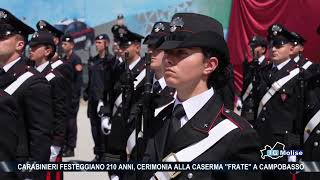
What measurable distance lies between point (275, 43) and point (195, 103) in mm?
4254

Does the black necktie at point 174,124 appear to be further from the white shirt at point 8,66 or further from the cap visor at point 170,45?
the white shirt at point 8,66

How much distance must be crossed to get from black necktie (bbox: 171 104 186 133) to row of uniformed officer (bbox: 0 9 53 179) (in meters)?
1.49

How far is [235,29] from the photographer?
14.7 metres

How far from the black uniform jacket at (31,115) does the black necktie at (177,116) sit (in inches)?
59.0

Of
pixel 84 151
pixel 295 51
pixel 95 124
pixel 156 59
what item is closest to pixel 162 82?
pixel 156 59

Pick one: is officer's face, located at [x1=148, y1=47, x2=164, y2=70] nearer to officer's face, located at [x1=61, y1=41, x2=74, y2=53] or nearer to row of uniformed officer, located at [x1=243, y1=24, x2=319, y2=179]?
row of uniformed officer, located at [x1=243, y1=24, x2=319, y2=179]

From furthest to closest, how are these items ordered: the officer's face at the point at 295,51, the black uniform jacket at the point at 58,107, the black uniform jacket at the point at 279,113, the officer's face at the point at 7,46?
the officer's face at the point at 295,51, the black uniform jacket at the point at 279,113, the black uniform jacket at the point at 58,107, the officer's face at the point at 7,46

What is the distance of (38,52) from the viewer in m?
6.22

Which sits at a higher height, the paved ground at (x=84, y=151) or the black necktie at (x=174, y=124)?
the black necktie at (x=174, y=124)

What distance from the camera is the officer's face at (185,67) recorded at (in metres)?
2.48

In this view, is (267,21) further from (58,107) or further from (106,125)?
(58,107)

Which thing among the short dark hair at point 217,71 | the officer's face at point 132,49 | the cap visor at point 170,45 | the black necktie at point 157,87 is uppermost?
the cap visor at point 170,45

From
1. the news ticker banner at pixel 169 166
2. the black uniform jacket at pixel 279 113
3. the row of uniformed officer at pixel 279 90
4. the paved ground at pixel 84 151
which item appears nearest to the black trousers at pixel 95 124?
the paved ground at pixel 84 151

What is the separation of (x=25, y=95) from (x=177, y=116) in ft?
5.07
